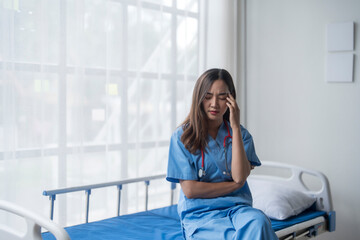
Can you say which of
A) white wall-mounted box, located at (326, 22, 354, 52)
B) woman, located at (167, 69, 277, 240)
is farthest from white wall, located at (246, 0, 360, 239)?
woman, located at (167, 69, 277, 240)

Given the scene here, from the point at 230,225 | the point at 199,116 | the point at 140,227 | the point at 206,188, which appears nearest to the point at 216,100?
the point at 199,116

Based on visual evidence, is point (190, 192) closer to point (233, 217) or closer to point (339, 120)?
point (233, 217)

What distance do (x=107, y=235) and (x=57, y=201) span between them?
0.63 m

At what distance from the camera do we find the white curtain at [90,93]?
2508 mm

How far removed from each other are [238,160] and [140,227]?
2.59 feet

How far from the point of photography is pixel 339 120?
3189 millimetres

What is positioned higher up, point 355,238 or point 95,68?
point 95,68

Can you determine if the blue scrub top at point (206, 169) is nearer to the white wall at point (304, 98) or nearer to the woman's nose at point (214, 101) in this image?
the woman's nose at point (214, 101)

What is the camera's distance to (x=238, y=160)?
2.01 metres

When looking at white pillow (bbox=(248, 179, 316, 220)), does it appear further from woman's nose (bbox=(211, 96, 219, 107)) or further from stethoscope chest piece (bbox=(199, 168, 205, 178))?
woman's nose (bbox=(211, 96, 219, 107))

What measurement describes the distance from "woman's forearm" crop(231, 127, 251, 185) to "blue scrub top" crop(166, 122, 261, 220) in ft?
0.24

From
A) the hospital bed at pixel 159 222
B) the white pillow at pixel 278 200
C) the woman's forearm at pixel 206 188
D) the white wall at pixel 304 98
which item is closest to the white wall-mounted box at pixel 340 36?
the white wall at pixel 304 98

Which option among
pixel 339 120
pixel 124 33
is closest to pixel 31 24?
pixel 124 33

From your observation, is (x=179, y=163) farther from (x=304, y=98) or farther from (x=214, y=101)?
(x=304, y=98)
